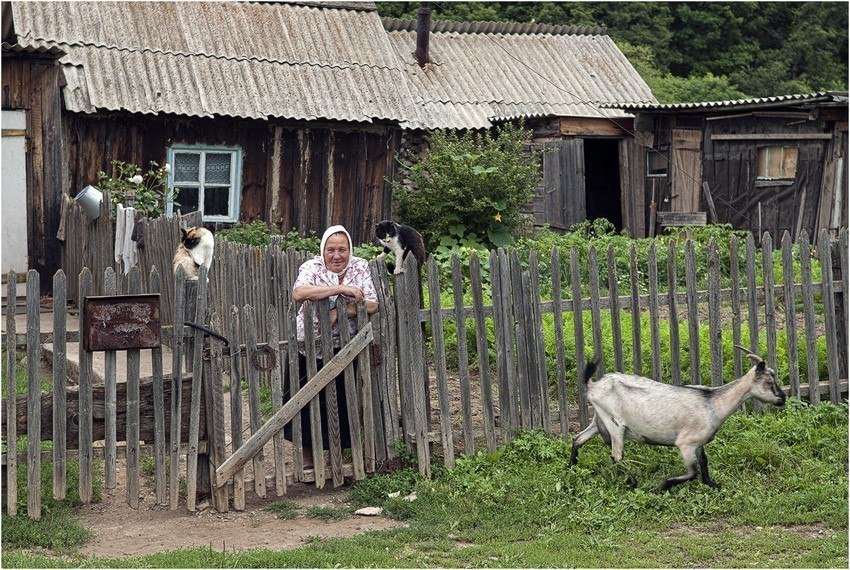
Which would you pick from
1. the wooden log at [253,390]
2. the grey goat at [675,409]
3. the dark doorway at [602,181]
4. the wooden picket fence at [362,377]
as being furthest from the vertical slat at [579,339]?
the dark doorway at [602,181]

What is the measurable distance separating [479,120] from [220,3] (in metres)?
4.72

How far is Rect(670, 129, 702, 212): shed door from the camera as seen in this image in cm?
1770

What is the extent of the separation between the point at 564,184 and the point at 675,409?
1286 cm

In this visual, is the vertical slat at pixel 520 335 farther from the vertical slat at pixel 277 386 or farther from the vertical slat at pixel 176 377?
the vertical slat at pixel 176 377

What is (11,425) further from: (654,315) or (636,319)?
(654,315)

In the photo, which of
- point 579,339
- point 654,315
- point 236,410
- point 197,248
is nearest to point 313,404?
point 236,410

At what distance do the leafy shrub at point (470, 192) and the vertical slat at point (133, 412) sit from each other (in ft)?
31.1

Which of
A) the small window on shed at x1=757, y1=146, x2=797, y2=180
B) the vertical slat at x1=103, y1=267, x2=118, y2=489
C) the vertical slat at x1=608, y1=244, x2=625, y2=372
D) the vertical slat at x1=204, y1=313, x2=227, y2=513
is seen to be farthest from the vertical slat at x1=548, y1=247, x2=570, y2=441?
the small window on shed at x1=757, y1=146, x2=797, y2=180

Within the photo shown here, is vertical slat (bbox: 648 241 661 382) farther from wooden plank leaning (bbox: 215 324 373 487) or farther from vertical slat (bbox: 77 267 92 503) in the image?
vertical slat (bbox: 77 267 92 503)

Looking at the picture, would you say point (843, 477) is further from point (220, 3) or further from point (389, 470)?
point (220, 3)

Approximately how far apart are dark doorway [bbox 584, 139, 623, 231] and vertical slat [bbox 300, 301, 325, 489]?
614 inches

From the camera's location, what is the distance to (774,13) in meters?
31.4

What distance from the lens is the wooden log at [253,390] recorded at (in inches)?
218

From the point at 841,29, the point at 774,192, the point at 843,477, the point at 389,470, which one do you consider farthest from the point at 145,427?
the point at 841,29
